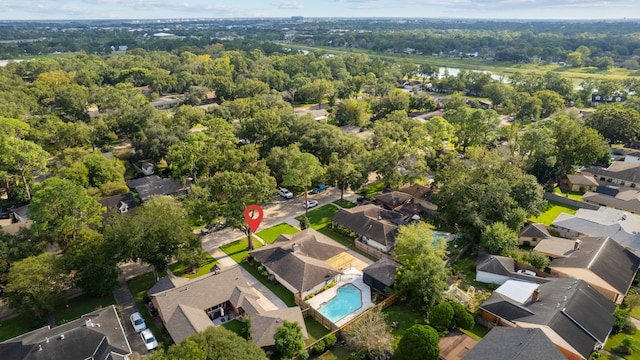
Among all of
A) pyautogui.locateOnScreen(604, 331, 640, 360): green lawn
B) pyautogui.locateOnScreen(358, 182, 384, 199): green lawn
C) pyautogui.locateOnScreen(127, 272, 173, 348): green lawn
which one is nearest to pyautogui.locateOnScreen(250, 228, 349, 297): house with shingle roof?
pyautogui.locateOnScreen(127, 272, 173, 348): green lawn

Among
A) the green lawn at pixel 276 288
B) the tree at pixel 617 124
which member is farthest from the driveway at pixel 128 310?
the tree at pixel 617 124

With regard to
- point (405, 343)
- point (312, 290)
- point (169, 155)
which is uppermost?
point (169, 155)

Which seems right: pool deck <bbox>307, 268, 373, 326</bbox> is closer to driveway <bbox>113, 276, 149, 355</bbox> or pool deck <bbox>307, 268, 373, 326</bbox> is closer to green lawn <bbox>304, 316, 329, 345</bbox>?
green lawn <bbox>304, 316, 329, 345</bbox>

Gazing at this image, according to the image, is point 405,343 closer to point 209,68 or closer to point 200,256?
point 200,256

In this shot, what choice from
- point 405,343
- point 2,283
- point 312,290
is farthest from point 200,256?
point 405,343

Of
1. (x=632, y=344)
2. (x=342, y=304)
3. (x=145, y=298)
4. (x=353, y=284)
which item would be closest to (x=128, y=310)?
(x=145, y=298)

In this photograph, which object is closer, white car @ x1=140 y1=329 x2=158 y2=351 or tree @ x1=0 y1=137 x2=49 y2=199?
white car @ x1=140 y1=329 x2=158 y2=351

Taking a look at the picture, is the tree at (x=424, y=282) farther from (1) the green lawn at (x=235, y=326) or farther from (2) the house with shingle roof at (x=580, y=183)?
(2) the house with shingle roof at (x=580, y=183)
